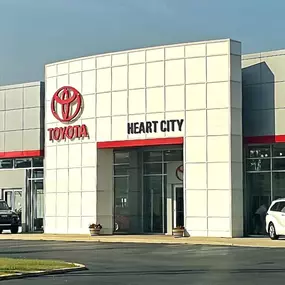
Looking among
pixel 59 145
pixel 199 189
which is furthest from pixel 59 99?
pixel 199 189

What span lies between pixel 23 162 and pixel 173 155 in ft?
30.9

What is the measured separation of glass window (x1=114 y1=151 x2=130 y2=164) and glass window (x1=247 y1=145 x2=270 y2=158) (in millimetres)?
6796

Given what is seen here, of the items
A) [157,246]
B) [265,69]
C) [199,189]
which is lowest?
[157,246]

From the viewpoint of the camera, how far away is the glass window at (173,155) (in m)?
36.2

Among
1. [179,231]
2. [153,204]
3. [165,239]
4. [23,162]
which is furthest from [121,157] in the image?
[165,239]

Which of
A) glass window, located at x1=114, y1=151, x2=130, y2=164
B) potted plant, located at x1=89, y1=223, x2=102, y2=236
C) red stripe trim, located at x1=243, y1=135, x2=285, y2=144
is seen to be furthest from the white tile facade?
glass window, located at x1=114, y1=151, x2=130, y2=164

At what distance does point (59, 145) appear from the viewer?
37938 mm

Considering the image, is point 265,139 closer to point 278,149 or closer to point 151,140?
point 278,149

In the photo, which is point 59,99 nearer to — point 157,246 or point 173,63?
point 173,63

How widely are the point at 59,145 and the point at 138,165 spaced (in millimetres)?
4065

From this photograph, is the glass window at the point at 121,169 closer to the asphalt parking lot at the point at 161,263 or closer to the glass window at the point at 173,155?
the glass window at the point at 173,155

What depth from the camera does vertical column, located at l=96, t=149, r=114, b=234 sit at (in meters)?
36.1

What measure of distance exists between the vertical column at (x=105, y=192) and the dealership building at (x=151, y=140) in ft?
0.18

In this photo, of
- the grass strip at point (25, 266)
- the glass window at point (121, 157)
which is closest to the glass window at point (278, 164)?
the glass window at point (121, 157)
